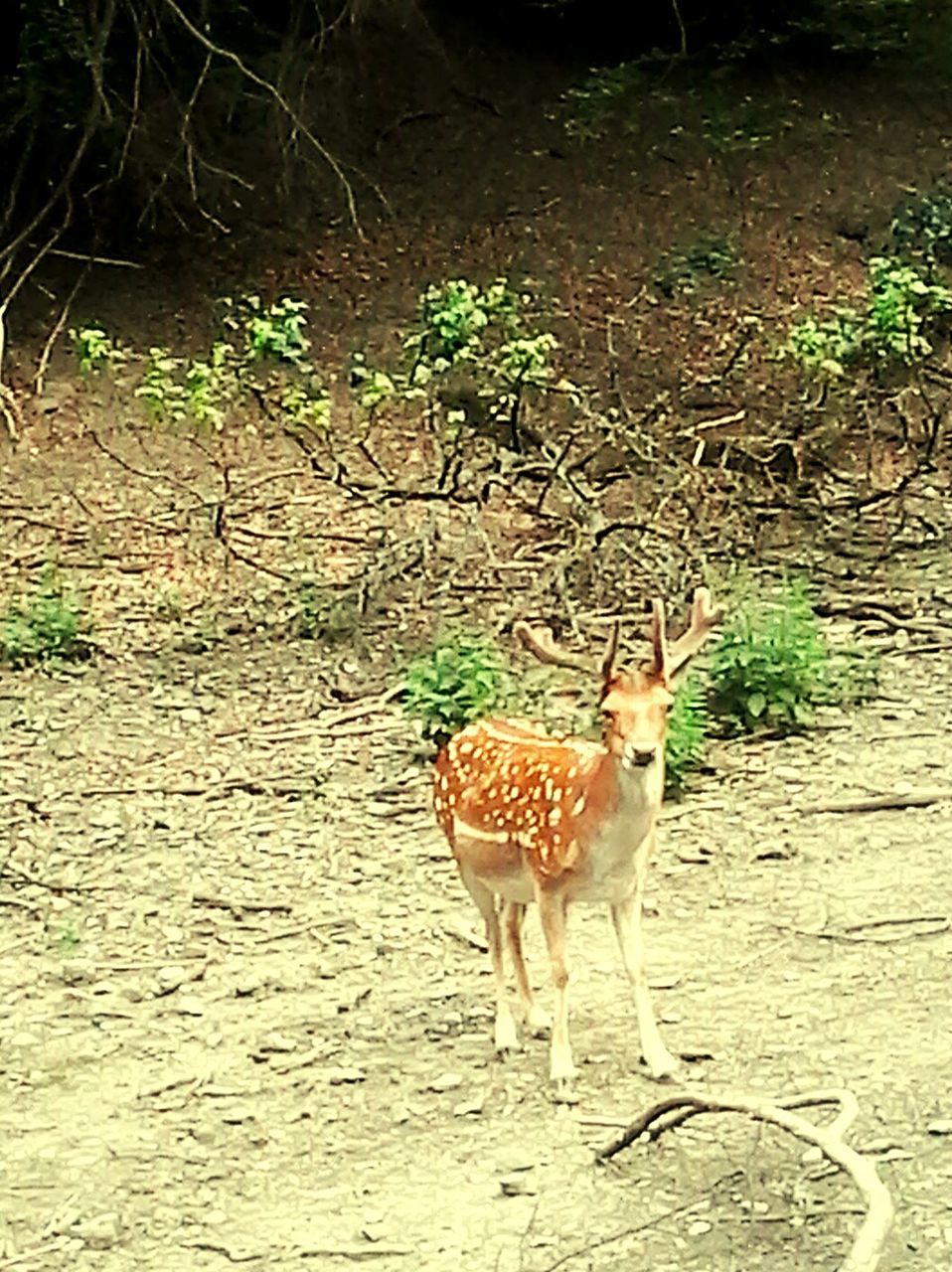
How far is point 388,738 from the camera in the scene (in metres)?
8.06

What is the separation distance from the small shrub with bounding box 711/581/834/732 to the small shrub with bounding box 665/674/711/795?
8.8 inches

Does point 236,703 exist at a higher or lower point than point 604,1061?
lower

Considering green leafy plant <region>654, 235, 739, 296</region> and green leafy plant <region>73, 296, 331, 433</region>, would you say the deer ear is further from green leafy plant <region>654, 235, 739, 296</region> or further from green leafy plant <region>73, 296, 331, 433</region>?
green leafy plant <region>654, 235, 739, 296</region>

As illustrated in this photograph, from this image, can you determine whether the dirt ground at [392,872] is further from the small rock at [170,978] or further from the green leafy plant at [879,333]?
the green leafy plant at [879,333]

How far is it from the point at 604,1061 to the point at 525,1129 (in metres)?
0.37

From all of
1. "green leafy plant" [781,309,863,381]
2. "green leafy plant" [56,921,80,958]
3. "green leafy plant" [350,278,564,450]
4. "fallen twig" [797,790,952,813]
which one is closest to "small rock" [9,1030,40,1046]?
"green leafy plant" [56,921,80,958]

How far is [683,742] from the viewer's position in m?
7.34

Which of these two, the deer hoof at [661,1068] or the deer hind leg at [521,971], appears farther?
the deer hind leg at [521,971]

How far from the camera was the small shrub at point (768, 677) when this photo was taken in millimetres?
7801

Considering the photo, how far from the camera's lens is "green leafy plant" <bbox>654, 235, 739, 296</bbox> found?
13.7 metres

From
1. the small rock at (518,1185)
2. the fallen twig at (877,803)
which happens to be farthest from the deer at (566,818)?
the fallen twig at (877,803)

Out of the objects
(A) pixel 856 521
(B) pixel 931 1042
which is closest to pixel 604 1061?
(B) pixel 931 1042

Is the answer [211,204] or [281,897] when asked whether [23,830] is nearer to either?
[281,897]

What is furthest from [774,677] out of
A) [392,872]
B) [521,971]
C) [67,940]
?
[521,971]
